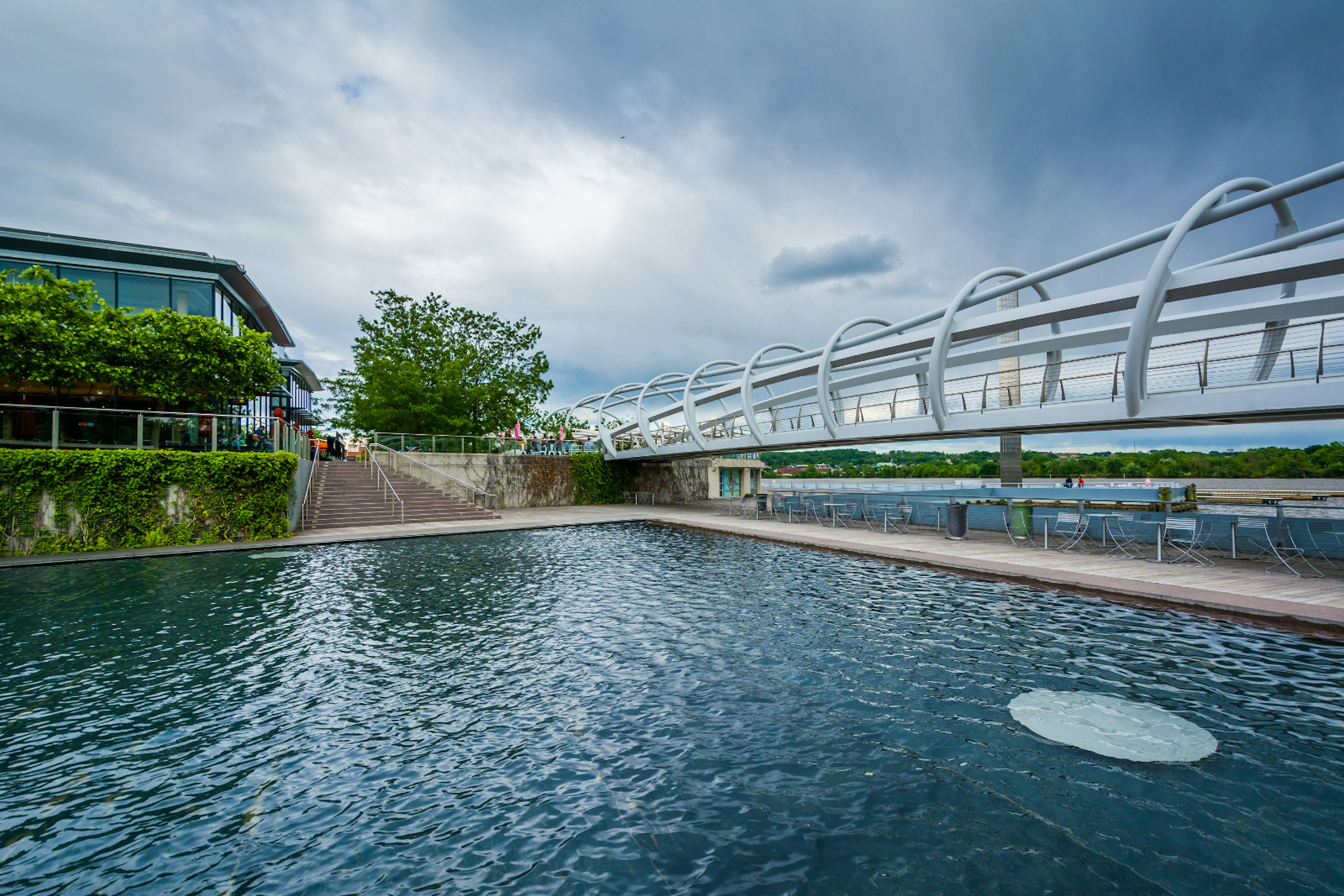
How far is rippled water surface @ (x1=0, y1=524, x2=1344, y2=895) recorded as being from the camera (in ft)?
10.0

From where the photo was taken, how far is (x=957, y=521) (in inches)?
615

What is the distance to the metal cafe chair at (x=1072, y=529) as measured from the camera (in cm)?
1330

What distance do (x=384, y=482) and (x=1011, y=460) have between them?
2933cm

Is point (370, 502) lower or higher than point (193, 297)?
lower

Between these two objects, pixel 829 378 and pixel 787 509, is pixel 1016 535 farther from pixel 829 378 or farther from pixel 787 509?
pixel 787 509

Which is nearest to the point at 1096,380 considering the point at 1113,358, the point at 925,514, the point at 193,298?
the point at 1113,358

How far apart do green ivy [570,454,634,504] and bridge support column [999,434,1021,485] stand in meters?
22.7

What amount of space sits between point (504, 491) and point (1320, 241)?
1295 inches

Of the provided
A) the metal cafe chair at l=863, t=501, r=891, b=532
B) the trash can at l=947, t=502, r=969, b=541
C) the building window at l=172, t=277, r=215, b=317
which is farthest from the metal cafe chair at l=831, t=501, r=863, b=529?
the building window at l=172, t=277, r=215, b=317

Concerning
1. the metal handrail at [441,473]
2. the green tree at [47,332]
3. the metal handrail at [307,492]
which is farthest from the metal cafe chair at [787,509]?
the green tree at [47,332]

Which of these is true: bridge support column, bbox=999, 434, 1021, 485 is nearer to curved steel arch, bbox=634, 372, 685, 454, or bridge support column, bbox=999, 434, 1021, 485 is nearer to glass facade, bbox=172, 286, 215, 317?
curved steel arch, bbox=634, 372, 685, 454

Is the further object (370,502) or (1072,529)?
(370,502)

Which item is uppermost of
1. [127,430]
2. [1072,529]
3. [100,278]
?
[100,278]

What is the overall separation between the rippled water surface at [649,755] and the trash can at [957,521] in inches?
278
